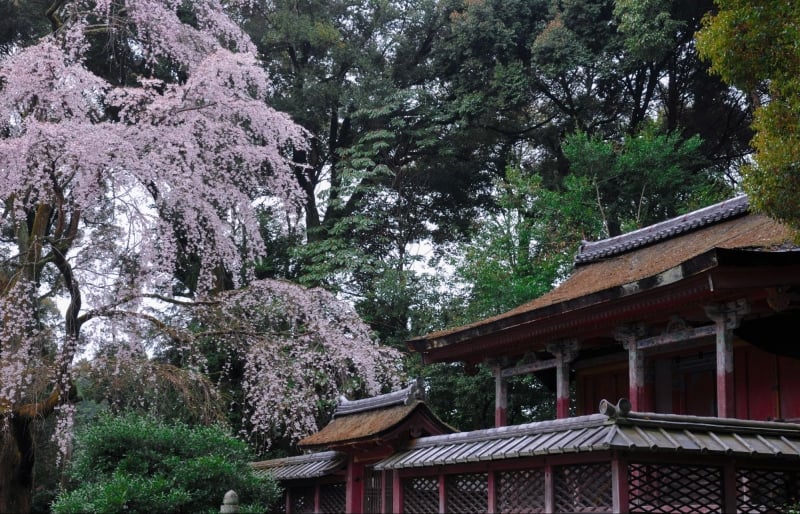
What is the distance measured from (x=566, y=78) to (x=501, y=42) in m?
2.02

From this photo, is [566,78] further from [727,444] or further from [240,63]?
[727,444]

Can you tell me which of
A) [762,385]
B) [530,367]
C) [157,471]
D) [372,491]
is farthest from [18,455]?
[762,385]

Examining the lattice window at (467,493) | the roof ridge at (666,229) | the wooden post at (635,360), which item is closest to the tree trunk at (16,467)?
the lattice window at (467,493)

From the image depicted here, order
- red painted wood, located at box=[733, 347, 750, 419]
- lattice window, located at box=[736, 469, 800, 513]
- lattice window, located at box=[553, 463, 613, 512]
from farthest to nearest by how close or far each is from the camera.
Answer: red painted wood, located at box=[733, 347, 750, 419] → lattice window, located at box=[736, 469, 800, 513] → lattice window, located at box=[553, 463, 613, 512]

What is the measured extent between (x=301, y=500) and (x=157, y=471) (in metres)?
3.54

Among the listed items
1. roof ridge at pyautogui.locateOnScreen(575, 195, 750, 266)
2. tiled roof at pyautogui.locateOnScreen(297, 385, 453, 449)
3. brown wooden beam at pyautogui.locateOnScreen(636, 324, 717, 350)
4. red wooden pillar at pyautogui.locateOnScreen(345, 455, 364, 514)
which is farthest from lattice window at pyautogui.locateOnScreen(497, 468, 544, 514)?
roof ridge at pyautogui.locateOnScreen(575, 195, 750, 266)

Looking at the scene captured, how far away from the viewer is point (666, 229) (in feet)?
48.2

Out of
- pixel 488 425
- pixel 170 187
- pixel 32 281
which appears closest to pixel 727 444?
pixel 170 187

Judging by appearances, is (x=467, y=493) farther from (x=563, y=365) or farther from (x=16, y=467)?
(x=16, y=467)

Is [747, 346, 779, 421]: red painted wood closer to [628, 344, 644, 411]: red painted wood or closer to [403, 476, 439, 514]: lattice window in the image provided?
[628, 344, 644, 411]: red painted wood

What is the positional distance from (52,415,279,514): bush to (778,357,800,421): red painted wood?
6.67m

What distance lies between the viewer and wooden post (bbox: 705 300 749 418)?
10.1 m

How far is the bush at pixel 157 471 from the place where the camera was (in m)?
10.8

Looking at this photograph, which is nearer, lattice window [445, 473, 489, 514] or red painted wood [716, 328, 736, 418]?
red painted wood [716, 328, 736, 418]
